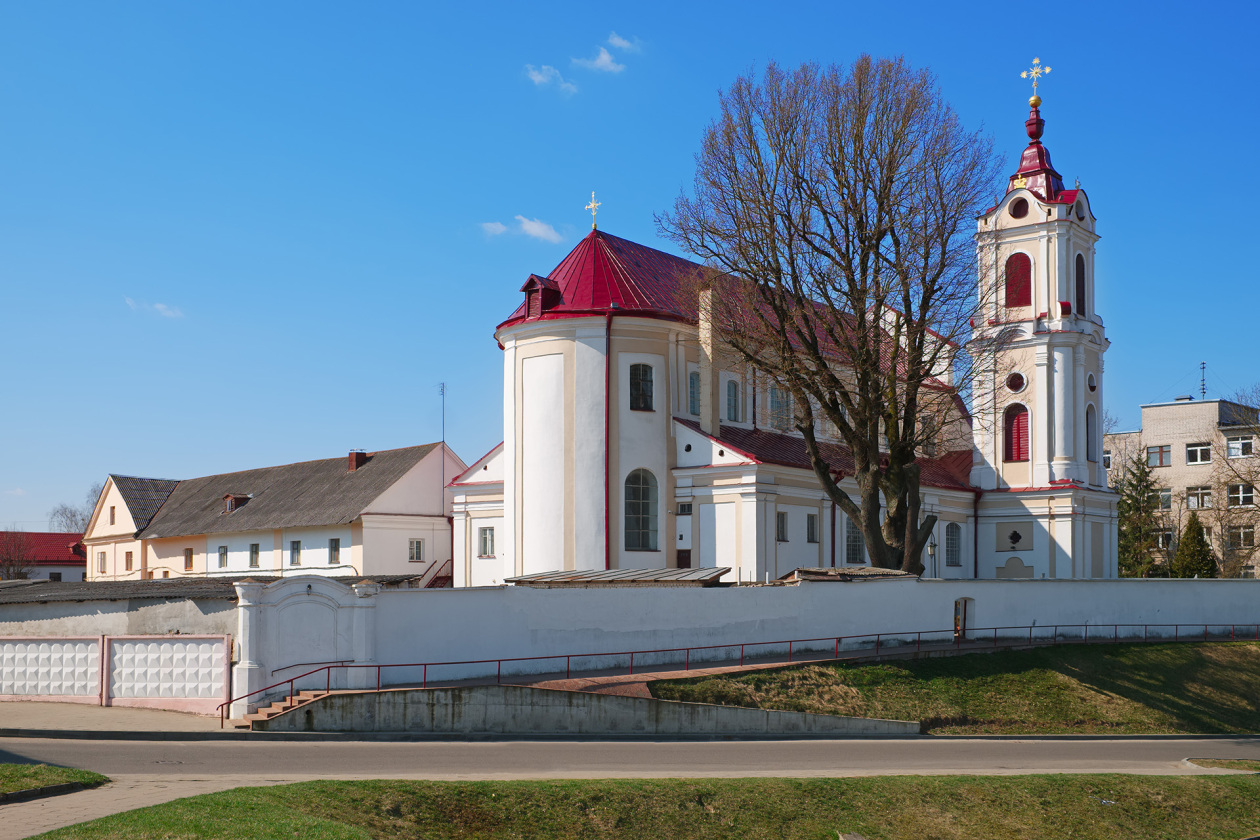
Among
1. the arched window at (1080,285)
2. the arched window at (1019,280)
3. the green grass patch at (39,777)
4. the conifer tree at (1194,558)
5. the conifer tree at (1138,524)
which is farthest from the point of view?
the conifer tree at (1138,524)

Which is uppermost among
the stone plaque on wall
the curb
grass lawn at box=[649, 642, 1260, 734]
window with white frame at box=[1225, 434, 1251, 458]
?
window with white frame at box=[1225, 434, 1251, 458]

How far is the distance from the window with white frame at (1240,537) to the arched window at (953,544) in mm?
22879

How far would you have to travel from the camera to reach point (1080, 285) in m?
50.5

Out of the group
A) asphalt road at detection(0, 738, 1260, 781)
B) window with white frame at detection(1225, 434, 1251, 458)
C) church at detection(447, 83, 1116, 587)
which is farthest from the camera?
window with white frame at detection(1225, 434, 1251, 458)

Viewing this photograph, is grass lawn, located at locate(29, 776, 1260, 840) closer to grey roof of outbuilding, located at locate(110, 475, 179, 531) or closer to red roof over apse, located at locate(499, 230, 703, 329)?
red roof over apse, located at locate(499, 230, 703, 329)

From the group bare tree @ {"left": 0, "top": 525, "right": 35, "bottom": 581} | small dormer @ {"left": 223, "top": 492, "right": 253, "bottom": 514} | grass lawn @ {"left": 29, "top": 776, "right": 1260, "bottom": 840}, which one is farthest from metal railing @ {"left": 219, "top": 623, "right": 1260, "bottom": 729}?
bare tree @ {"left": 0, "top": 525, "right": 35, "bottom": 581}

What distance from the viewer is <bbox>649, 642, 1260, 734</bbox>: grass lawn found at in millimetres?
26609

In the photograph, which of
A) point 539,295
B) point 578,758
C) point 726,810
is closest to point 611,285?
point 539,295

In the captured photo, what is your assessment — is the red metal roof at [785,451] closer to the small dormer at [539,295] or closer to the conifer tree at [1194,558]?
the small dormer at [539,295]

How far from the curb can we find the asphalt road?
1.70 m

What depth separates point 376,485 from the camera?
52.0m

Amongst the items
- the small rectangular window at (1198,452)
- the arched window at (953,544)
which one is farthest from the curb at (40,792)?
the small rectangular window at (1198,452)

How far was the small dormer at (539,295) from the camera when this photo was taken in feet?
131

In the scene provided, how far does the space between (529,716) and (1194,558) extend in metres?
40.8
